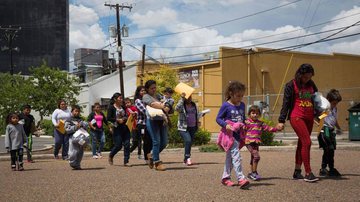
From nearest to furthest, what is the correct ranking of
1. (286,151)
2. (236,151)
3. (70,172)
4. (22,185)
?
1. (236,151)
2. (22,185)
3. (70,172)
4. (286,151)

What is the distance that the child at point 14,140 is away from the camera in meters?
10.5

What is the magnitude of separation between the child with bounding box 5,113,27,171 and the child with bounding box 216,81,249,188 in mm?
5257

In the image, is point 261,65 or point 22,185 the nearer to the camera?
point 22,185

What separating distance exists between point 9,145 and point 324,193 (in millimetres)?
7096

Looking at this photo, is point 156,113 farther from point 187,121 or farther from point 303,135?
point 303,135

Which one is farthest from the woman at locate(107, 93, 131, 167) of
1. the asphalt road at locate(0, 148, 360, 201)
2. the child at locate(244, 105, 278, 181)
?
the child at locate(244, 105, 278, 181)

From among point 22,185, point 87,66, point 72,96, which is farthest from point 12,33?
point 22,185

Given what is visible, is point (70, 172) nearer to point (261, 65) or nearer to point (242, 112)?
point (242, 112)

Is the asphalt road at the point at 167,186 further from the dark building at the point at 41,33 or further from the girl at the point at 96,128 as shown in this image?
the dark building at the point at 41,33

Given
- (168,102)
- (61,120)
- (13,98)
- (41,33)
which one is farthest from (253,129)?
(41,33)

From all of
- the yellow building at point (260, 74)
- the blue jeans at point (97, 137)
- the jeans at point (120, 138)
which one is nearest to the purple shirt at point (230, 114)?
the jeans at point (120, 138)

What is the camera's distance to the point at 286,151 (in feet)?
48.6

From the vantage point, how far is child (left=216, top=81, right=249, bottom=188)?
704 cm

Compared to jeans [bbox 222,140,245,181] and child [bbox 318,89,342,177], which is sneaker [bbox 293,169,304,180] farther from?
jeans [bbox 222,140,245,181]
